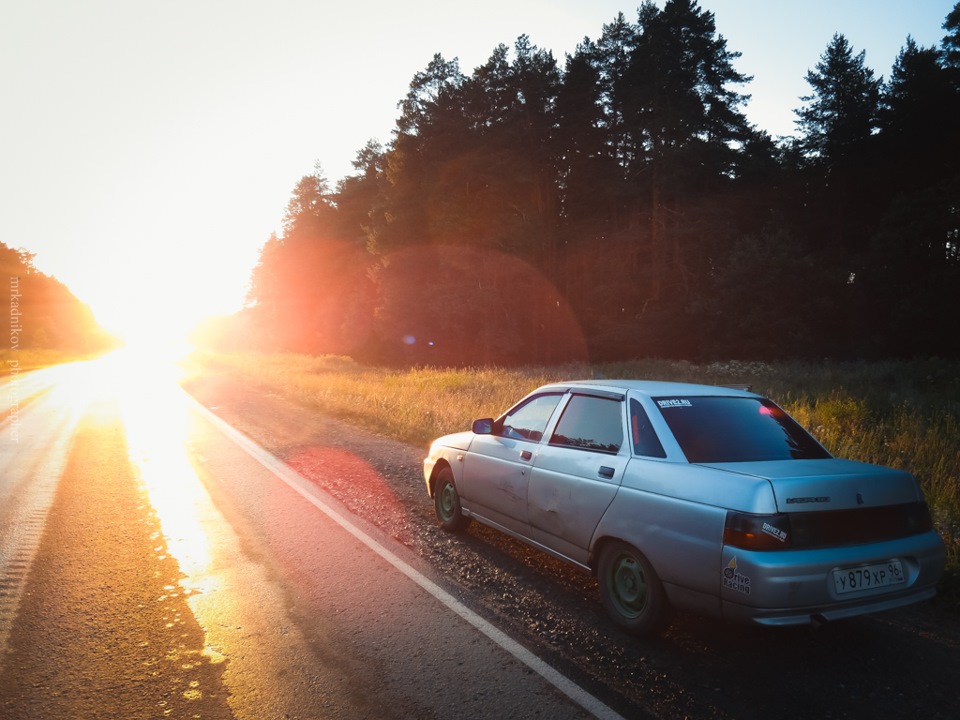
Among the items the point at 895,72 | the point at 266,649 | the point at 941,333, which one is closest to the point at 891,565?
the point at 266,649

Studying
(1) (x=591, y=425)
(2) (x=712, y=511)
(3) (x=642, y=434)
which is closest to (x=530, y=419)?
(1) (x=591, y=425)

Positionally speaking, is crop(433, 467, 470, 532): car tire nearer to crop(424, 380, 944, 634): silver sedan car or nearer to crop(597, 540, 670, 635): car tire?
crop(424, 380, 944, 634): silver sedan car

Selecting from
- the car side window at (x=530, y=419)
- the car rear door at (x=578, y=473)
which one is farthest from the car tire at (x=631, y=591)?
the car side window at (x=530, y=419)

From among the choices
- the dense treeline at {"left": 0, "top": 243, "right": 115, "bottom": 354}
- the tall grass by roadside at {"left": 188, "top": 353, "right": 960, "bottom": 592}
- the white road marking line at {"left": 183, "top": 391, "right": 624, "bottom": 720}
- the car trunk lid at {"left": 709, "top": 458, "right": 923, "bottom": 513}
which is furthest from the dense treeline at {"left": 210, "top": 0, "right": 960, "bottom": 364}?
the car trunk lid at {"left": 709, "top": 458, "right": 923, "bottom": 513}

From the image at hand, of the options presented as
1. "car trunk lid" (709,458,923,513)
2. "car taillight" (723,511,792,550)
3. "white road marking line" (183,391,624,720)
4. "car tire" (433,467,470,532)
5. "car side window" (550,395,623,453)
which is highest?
"car side window" (550,395,623,453)

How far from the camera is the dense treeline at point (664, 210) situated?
3359 centimetres

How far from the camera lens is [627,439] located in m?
4.32

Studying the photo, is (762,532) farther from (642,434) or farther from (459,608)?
(459,608)

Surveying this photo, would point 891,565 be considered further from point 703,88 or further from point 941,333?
point 703,88

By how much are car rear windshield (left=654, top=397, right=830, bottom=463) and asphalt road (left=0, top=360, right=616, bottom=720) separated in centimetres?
160

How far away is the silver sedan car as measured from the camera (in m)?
3.42

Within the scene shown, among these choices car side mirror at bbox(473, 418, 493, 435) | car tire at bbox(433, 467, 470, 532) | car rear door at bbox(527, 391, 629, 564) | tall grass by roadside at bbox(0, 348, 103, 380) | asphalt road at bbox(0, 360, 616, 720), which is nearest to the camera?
asphalt road at bbox(0, 360, 616, 720)

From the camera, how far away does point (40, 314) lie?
206ft

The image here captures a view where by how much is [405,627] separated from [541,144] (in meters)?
40.2
